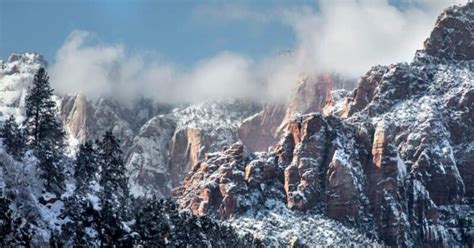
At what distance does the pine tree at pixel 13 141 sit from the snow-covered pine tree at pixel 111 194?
18.4 meters

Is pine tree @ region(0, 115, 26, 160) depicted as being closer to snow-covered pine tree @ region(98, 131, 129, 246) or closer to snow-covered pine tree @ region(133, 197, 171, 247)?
snow-covered pine tree @ region(98, 131, 129, 246)

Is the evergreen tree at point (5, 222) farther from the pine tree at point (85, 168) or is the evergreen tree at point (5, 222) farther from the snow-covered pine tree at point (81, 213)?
the pine tree at point (85, 168)

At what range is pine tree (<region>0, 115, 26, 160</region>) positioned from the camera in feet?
538

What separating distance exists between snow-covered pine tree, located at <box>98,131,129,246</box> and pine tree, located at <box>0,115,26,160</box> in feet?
60.3

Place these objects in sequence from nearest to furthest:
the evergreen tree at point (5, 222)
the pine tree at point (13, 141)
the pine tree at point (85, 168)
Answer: the evergreen tree at point (5, 222), the pine tree at point (13, 141), the pine tree at point (85, 168)

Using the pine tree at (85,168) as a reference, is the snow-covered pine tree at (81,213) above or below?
below

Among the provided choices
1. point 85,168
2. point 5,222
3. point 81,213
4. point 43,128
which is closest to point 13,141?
point 43,128

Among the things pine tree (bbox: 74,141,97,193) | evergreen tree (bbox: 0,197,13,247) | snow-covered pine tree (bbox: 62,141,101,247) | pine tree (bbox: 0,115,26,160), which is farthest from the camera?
pine tree (bbox: 74,141,97,193)

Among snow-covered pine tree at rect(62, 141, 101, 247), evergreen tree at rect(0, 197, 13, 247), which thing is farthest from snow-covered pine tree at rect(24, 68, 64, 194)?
evergreen tree at rect(0, 197, 13, 247)

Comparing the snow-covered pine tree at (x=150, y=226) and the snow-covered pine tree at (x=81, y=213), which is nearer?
the snow-covered pine tree at (x=81, y=213)

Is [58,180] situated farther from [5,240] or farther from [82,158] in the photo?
[5,240]

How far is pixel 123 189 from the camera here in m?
190

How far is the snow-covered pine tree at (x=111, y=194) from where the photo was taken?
158 m

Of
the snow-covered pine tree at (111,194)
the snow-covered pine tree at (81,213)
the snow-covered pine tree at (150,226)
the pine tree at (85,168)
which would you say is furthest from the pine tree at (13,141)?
the snow-covered pine tree at (150,226)
